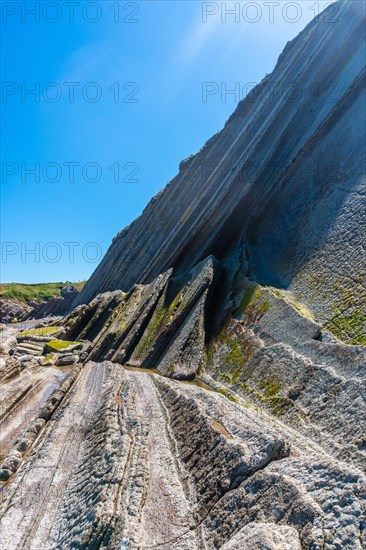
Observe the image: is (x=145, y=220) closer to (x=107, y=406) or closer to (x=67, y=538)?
(x=107, y=406)

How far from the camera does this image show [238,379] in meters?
12.8

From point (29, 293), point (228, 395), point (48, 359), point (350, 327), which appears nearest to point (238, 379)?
point (228, 395)

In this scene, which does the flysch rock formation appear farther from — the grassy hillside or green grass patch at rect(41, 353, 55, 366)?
the grassy hillside

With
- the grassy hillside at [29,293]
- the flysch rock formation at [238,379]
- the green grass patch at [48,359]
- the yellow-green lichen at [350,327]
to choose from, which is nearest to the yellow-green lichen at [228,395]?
the flysch rock formation at [238,379]

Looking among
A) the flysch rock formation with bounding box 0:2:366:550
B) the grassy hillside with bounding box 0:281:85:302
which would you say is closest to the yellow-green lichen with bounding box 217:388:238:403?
the flysch rock formation with bounding box 0:2:366:550

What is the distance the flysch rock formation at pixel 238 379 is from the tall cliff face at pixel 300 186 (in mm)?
112

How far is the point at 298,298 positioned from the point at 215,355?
479cm

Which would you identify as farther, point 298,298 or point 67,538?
point 298,298

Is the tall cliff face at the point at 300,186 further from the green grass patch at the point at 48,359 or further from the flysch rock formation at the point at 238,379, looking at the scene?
the green grass patch at the point at 48,359

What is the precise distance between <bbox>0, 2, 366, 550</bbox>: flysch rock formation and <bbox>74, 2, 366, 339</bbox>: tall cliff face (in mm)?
112

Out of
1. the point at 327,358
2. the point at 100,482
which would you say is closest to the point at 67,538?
the point at 100,482

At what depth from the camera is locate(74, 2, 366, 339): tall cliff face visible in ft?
49.1

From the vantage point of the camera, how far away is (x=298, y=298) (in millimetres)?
14812

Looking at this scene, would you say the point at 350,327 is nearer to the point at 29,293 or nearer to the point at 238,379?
the point at 238,379
